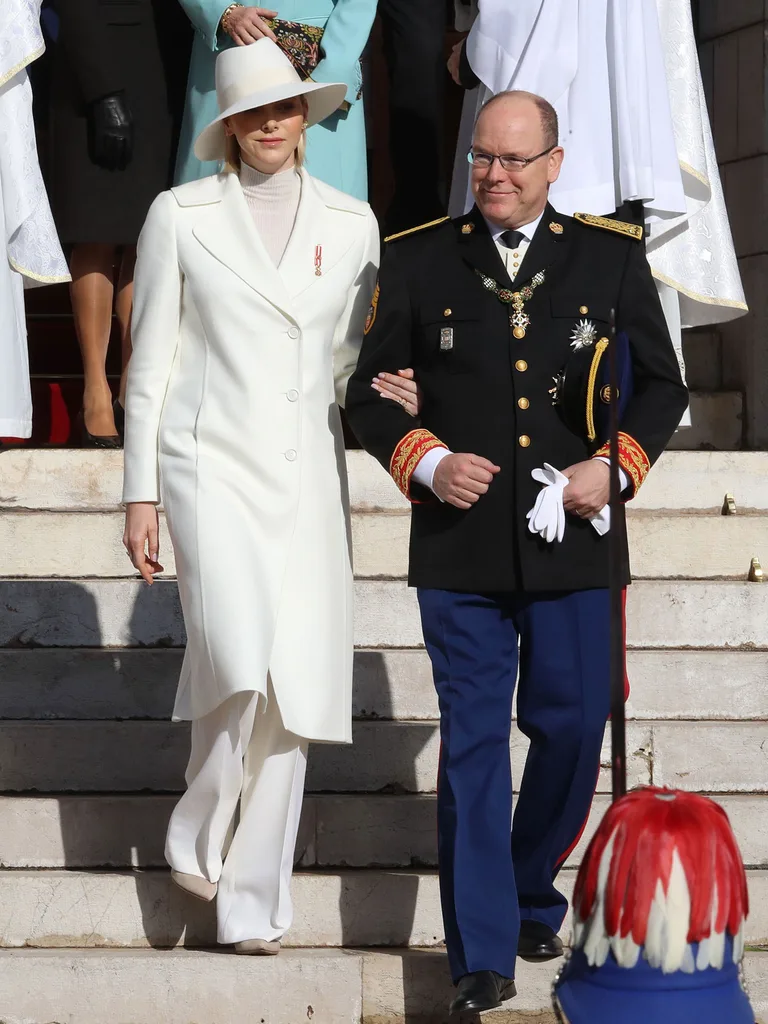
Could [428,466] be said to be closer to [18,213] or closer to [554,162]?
[554,162]

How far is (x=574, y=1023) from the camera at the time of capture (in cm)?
260

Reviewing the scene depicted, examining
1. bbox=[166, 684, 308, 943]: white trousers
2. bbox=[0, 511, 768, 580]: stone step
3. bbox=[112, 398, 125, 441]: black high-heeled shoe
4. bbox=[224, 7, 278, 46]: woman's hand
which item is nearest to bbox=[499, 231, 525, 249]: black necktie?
bbox=[166, 684, 308, 943]: white trousers

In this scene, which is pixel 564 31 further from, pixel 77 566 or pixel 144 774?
pixel 144 774

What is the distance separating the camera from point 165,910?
4.34m

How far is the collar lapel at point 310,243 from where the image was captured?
4094 mm

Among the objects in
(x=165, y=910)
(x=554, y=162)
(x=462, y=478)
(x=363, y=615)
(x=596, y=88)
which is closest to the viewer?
(x=462, y=478)

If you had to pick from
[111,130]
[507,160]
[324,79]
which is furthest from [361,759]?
[111,130]

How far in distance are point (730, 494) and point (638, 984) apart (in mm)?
3604

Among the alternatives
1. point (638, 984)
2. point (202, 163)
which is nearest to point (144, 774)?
point (202, 163)

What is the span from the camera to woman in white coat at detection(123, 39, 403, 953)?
3990 mm

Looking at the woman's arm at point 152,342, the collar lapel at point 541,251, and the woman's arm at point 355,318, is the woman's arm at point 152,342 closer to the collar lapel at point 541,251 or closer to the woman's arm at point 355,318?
the woman's arm at point 355,318

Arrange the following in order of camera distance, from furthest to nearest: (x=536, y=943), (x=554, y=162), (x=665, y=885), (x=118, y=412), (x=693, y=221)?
1. (x=118, y=412)
2. (x=693, y=221)
3. (x=536, y=943)
4. (x=554, y=162)
5. (x=665, y=885)

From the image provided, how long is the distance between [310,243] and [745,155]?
383cm

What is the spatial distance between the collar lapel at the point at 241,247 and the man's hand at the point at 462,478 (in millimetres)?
508
